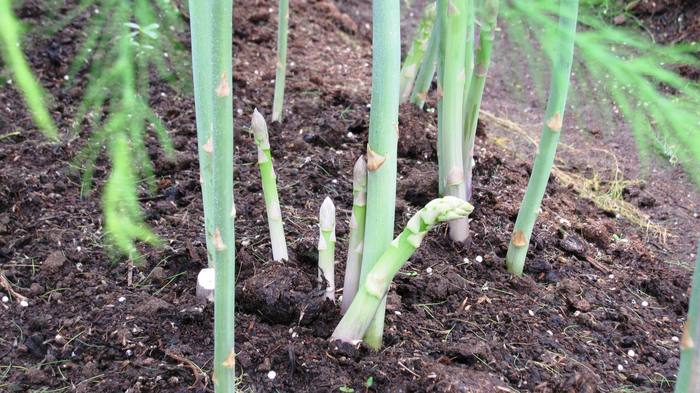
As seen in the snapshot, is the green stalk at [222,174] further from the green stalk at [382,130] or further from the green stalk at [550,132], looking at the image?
the green stalk at [550,132]

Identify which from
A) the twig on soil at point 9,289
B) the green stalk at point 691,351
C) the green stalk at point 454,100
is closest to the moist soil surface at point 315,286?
the twig on soil at point 9,289

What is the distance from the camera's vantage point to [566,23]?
3.68ft

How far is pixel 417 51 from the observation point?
5.87ft

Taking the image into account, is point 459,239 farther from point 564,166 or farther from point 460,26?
point 564,166

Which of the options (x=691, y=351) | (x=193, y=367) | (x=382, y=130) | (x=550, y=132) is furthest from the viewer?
(x=550, y=132)

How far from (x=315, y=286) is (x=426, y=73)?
2.44 ft

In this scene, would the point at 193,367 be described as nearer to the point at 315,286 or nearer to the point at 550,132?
the point at 315,286

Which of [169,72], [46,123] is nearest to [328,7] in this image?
[169,72]

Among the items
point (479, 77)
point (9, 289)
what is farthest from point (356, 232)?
point (9, 289)

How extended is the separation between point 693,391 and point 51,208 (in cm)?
121

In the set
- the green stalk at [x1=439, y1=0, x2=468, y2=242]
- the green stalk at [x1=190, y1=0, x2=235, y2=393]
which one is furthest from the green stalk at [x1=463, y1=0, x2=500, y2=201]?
the green stalk at [x1=190, y1=0, x2=235, y2=393]

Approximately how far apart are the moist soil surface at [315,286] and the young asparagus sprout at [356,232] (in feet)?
0.17

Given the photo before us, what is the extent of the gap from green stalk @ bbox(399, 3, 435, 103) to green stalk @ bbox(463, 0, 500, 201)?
15.0 inches

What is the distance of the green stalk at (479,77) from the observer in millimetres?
1299
